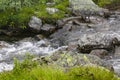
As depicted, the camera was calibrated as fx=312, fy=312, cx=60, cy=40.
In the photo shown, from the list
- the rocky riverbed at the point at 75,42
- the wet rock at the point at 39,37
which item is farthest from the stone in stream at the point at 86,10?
the wet rock at the point at 39,37

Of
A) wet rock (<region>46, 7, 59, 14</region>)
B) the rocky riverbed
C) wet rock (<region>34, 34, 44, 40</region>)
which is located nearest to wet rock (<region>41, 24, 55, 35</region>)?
the rocky riverbed

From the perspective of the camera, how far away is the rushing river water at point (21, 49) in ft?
53.6

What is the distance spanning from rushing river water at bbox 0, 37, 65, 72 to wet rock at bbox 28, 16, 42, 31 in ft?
4.81

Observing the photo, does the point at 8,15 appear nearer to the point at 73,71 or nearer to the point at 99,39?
the point at 99,39

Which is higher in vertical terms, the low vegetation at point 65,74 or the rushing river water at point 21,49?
the low vegetation at point 65,74

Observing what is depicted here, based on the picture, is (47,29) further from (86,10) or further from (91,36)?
(91,36)

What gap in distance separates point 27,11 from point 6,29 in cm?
222

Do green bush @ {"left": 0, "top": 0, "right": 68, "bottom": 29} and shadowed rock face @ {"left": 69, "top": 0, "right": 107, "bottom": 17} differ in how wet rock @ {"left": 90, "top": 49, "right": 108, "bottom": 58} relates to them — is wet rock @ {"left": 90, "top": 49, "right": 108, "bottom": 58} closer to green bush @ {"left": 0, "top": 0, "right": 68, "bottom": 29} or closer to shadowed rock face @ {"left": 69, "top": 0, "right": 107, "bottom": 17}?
green bush @ {"left": 0, "top": 0, "right": 68, "bottom": 29}

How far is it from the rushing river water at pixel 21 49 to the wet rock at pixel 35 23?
1465 mm

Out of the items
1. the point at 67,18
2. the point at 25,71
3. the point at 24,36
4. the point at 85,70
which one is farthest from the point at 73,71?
the point at 67,18

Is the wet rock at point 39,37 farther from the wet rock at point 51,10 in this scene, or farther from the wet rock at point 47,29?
the wet rock at point 51,10

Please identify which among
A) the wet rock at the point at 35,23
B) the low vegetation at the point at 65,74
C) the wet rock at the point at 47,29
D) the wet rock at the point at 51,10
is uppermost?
the low vegetation at the point at 65,74

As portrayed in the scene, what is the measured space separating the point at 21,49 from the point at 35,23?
3357 millimetres

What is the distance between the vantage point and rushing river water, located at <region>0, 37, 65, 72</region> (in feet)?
53.6
